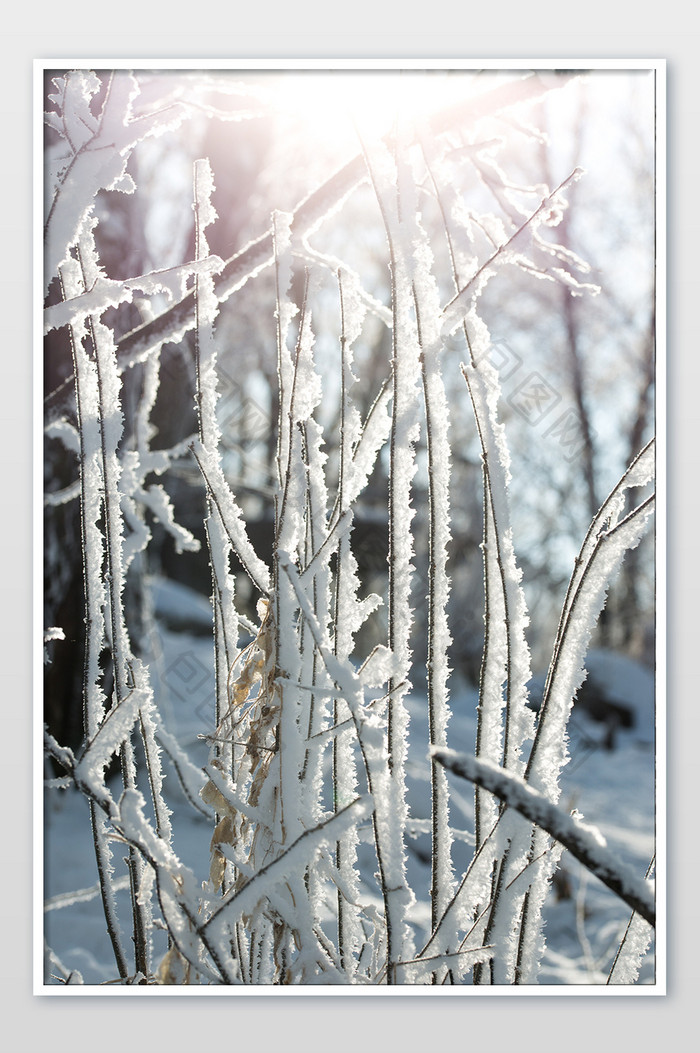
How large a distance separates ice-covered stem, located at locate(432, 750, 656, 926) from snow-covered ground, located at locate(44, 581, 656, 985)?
194mm

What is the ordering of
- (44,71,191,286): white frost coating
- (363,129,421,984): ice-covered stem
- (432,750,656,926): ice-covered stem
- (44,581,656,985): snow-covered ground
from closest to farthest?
(432,750,656,926): ice-covered stem < (363,129,421,984): ice-covered stem < (44,71,191,286): white frost coating < (44,581,656,985): snow-covered ground

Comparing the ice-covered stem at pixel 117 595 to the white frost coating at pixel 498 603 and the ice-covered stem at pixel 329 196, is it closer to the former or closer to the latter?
the ice-covered stem at pixel 329 196

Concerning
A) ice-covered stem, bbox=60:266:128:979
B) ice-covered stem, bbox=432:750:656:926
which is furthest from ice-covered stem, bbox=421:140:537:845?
ice-covered stem, bbox=60:266:128:979

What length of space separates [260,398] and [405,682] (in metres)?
2.78

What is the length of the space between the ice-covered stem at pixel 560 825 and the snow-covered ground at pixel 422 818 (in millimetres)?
194

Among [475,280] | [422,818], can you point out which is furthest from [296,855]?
[422,818]

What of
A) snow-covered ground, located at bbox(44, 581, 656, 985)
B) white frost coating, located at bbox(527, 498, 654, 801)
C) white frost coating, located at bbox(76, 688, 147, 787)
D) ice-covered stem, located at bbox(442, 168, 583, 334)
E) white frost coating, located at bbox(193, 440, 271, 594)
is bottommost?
snow-covered ground, located at bbox(44, 581, 656, 985)

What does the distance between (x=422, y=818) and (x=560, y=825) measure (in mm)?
1141

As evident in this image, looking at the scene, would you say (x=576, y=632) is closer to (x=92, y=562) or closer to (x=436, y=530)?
(x=436, y=530)

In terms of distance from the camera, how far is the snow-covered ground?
111 cm

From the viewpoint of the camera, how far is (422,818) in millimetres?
1521

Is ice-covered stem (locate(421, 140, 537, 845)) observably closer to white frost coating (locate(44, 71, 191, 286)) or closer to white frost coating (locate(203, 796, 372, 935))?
white frost coating (locate(203, 796, 372, 935))

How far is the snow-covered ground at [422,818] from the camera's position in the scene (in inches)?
43.5
